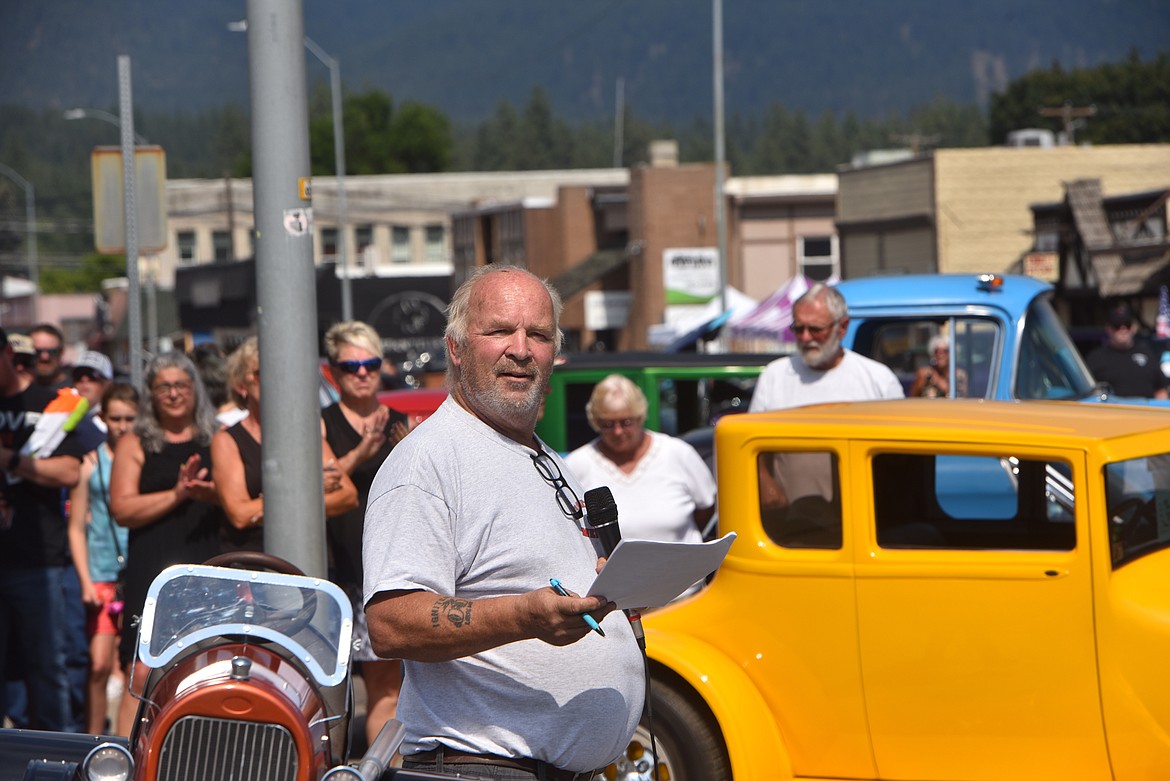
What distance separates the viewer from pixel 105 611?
7.36 metres

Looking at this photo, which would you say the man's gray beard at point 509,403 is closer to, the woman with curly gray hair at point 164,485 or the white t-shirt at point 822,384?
the woman with curly gray hair at point 164,485

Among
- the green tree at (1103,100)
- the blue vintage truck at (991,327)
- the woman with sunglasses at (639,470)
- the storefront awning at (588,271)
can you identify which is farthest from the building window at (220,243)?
the woman with sunglasses at (639,470)

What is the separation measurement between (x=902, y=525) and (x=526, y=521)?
2.79 metres

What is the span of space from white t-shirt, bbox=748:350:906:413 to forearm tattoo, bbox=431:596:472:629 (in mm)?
4532

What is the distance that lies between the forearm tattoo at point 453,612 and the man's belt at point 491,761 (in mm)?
392

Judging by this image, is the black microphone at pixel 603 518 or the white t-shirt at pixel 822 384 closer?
the black microphone at pixel 603 518

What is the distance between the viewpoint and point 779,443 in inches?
Answer: 208

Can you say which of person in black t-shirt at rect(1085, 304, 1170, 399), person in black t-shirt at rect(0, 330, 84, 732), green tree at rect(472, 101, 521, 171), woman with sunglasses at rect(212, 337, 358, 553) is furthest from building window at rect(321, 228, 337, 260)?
green tree at rect(472, 101, 521, 171)

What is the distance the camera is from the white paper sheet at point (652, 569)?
259 cm

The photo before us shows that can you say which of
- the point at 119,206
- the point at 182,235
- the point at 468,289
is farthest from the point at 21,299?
the point at 468,289

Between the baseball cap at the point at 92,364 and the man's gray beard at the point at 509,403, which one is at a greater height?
the baseball cap at the point at 92,364

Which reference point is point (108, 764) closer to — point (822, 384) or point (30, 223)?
point (822, 384)

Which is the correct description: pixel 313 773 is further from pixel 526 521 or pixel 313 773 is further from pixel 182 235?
pixel 182 235

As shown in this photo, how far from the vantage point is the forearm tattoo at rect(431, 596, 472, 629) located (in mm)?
2734
